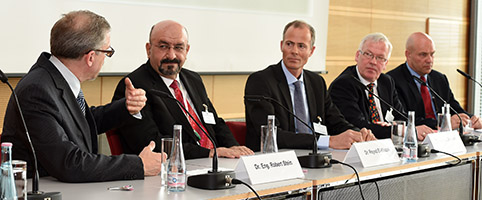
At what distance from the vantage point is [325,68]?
6.10 m

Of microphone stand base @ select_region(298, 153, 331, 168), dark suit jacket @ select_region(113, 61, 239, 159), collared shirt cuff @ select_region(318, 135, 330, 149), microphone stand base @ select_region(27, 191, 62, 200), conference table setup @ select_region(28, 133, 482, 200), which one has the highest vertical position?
dark suit jacket @ select_region(113, 61, 239, 159)

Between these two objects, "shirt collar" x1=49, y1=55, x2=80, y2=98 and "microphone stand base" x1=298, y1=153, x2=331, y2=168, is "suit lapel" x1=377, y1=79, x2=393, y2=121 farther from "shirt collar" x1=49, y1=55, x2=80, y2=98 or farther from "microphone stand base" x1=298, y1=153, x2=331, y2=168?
"shirt collar" x1=49, y1=55, x2=80, y2=98

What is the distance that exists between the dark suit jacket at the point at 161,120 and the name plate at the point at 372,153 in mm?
764

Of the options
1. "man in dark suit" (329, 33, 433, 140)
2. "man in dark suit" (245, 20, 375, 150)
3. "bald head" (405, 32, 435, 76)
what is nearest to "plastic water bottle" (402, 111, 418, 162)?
"man in dark suit" (245, 20, 375, 150)

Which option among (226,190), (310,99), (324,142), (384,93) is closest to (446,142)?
(324,142)

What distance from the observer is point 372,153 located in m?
3.17

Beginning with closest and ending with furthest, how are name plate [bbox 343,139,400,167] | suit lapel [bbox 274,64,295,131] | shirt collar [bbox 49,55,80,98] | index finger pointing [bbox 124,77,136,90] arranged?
shirt collar [bbox 49,55,80,98], index finger pointing [bbox 124,77,136,90], name plate [bbox 343,139,400,167], suit lapel [bbox 274,64,295,131]

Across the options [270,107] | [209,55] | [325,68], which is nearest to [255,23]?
[209,55]

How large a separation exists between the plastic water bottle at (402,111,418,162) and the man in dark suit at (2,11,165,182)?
4.62ft

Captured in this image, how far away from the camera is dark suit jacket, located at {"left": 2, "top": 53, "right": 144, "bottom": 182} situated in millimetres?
2453

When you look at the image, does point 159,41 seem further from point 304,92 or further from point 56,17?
point 304,92

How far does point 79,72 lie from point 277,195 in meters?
1.03

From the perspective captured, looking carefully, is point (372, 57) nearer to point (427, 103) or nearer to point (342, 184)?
point (427, 103)

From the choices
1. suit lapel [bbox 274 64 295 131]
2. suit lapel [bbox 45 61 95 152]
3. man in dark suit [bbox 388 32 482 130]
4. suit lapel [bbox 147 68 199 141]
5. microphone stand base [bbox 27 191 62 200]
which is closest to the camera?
Result: microphone stand base [bbox 27 191 62 200]
